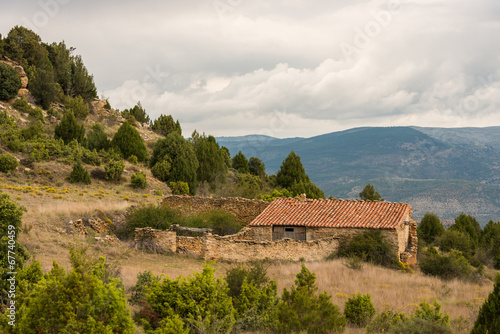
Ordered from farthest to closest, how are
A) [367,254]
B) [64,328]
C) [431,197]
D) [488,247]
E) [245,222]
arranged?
1. [431,197]
2. [488,247]
3. [245,222]
4. [367,254]
5. [64,328]

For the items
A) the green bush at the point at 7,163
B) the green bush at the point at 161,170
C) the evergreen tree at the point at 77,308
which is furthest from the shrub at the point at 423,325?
the green bush at the point at 161,170

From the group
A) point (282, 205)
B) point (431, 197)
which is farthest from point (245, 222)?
point (431, 197)

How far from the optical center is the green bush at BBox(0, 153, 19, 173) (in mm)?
28875

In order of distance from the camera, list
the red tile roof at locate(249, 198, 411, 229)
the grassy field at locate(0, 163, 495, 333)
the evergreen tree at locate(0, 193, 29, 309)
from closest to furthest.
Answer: the evergreen tree at locate(0, 193, 29, 309) → the grassy field at locate(0, 163, 495, 333) → the red tile roof at locate(249, 198, 411, 229)

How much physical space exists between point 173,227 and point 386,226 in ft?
33.5

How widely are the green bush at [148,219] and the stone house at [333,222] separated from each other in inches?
159

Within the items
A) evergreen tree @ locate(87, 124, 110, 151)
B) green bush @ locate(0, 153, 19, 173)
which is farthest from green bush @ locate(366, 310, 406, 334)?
evergreen tree @ locate(87, 124, 110, 151)

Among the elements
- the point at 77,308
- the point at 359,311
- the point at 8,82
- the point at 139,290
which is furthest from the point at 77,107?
the point at 77,308

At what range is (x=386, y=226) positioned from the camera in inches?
864

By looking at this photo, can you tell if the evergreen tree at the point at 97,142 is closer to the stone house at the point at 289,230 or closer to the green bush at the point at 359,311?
the stone house at the point at 289,230

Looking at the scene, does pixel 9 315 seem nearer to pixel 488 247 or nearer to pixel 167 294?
pixel 167 294

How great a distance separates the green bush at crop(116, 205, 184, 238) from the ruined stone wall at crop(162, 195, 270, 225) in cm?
475

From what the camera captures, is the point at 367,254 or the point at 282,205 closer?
the point at 367,254

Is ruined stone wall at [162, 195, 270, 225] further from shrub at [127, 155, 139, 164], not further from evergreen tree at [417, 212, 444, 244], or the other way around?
evergreen tree at [417, 212, 444, 244]
